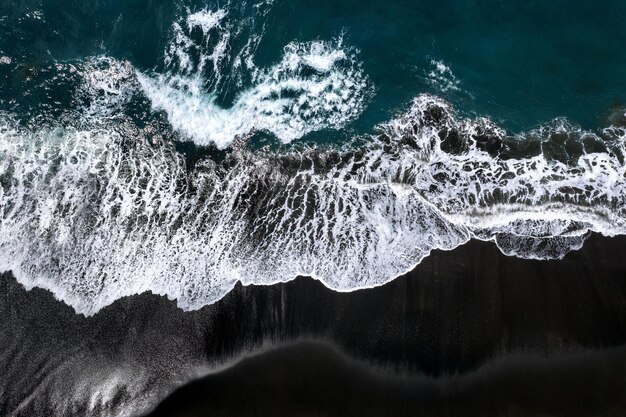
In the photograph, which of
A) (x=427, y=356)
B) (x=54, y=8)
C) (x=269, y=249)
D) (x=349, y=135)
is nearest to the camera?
(x=427, y=356)

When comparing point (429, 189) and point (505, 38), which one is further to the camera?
point (505, 38)

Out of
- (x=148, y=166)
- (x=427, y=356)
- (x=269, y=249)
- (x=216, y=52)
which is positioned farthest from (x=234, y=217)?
(x=427, y=356)

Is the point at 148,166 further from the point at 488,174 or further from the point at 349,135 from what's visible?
the point at 488,174

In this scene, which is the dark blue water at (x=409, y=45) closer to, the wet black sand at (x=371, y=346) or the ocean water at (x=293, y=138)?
the ocean water at (x=293, y=138)

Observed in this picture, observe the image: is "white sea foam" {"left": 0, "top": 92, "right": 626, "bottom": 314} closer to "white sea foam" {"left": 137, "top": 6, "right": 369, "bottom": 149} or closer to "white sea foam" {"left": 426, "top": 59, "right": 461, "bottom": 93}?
"white sea foam" {"left": 426, "top": 59, "right": 461, "bottom": 93}

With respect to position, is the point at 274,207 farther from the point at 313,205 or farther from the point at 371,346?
the point at 371,346

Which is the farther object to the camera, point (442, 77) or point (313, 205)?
point (442, 77)

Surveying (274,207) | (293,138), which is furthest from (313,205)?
(293,138)
